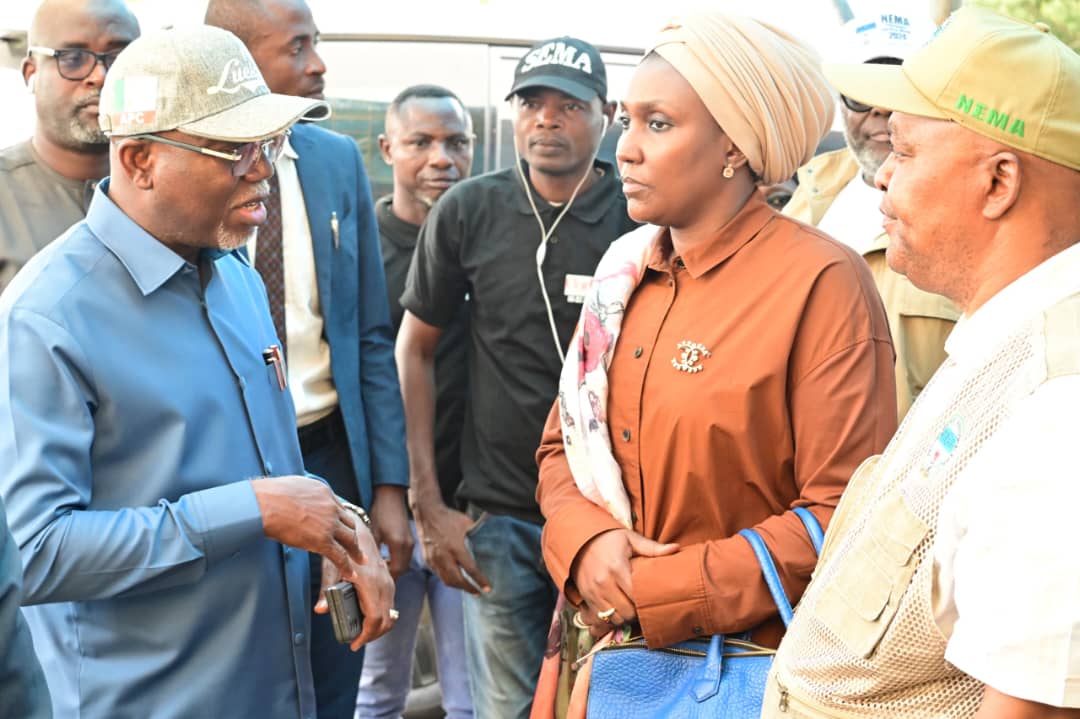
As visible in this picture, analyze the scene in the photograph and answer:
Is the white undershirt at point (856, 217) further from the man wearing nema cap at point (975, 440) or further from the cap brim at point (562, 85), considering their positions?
the man wearing nema cap at point (975, 440)

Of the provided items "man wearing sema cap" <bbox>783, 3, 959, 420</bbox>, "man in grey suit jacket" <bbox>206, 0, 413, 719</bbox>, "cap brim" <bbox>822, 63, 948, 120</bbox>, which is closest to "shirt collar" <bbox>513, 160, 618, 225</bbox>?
"man in grey suit jacket" <bbox>206, 0, 413, 719</bbox>

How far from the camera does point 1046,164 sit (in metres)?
1.70

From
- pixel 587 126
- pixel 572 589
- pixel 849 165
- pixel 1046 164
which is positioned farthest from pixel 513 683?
pixel 1046 164

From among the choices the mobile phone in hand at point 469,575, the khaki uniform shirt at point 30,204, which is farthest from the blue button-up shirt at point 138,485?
the mobile phone in hand at point 469,575

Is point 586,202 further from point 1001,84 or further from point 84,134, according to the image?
point 1001,84

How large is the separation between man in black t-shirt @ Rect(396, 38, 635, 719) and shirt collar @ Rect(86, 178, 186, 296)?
1.41 m

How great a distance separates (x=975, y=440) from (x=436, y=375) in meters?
2.69

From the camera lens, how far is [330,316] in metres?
3.37

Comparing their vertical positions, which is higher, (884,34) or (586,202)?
(884,34)

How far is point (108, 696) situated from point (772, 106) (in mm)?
1839

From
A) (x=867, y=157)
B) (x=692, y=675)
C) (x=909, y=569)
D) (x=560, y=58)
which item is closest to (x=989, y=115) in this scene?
(x=909, y=569)

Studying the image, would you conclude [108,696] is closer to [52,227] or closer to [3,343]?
[3,343]

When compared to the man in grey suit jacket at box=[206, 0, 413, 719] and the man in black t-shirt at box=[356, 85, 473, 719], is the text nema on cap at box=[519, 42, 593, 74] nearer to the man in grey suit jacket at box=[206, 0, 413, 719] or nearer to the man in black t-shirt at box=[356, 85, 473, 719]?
the man in grey suit jacket at box=[206, 0, 413, 719]

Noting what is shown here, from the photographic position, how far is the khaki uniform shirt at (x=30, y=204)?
3250 mm
